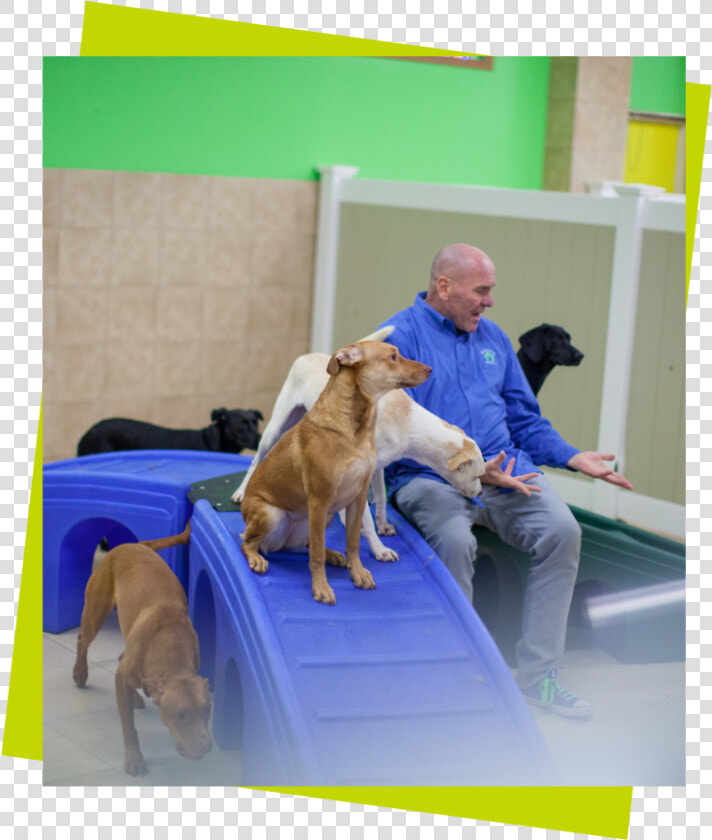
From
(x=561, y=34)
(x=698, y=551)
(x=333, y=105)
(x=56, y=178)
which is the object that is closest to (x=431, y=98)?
(x=333, y=105)

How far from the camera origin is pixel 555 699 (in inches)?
94.7

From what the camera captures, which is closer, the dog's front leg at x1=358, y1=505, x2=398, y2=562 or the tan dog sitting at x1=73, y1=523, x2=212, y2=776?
the tan dog sitting at x1=73, y1=523, x2=212, y2=776

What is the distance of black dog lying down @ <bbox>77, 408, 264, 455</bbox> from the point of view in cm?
290

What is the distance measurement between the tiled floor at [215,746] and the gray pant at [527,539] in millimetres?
107

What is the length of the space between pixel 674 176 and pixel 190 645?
1.85m

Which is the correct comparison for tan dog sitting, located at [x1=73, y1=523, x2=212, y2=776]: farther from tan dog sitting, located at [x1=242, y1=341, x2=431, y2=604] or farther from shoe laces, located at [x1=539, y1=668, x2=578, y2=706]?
shoe laces, located at [x1=539, y1=668, x2=578, y2=706]

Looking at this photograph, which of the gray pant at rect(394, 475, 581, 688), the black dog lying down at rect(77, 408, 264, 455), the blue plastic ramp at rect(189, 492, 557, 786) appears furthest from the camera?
the black dog lying down at rect(77, 408, 264, 455)

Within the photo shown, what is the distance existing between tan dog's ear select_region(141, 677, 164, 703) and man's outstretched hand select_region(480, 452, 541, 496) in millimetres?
894

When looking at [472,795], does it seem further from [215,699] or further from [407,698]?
[215,699]

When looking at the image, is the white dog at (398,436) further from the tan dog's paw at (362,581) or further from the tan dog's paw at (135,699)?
the tan dog's paw at (135,699)

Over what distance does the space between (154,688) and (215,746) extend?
170 millimetres

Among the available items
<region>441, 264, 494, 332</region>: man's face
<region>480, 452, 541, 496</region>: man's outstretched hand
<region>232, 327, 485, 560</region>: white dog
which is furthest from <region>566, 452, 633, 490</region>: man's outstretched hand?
<region>441, 264, 494, 332</region>: man's face

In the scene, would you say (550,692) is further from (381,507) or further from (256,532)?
(256,532)

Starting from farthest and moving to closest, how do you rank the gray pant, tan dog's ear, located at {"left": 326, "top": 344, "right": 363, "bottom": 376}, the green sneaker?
the gray pant, the green sneaker, tan dog's ear, located at {"left": 326, "top": 344, "right": 363, "bottom": 376}
